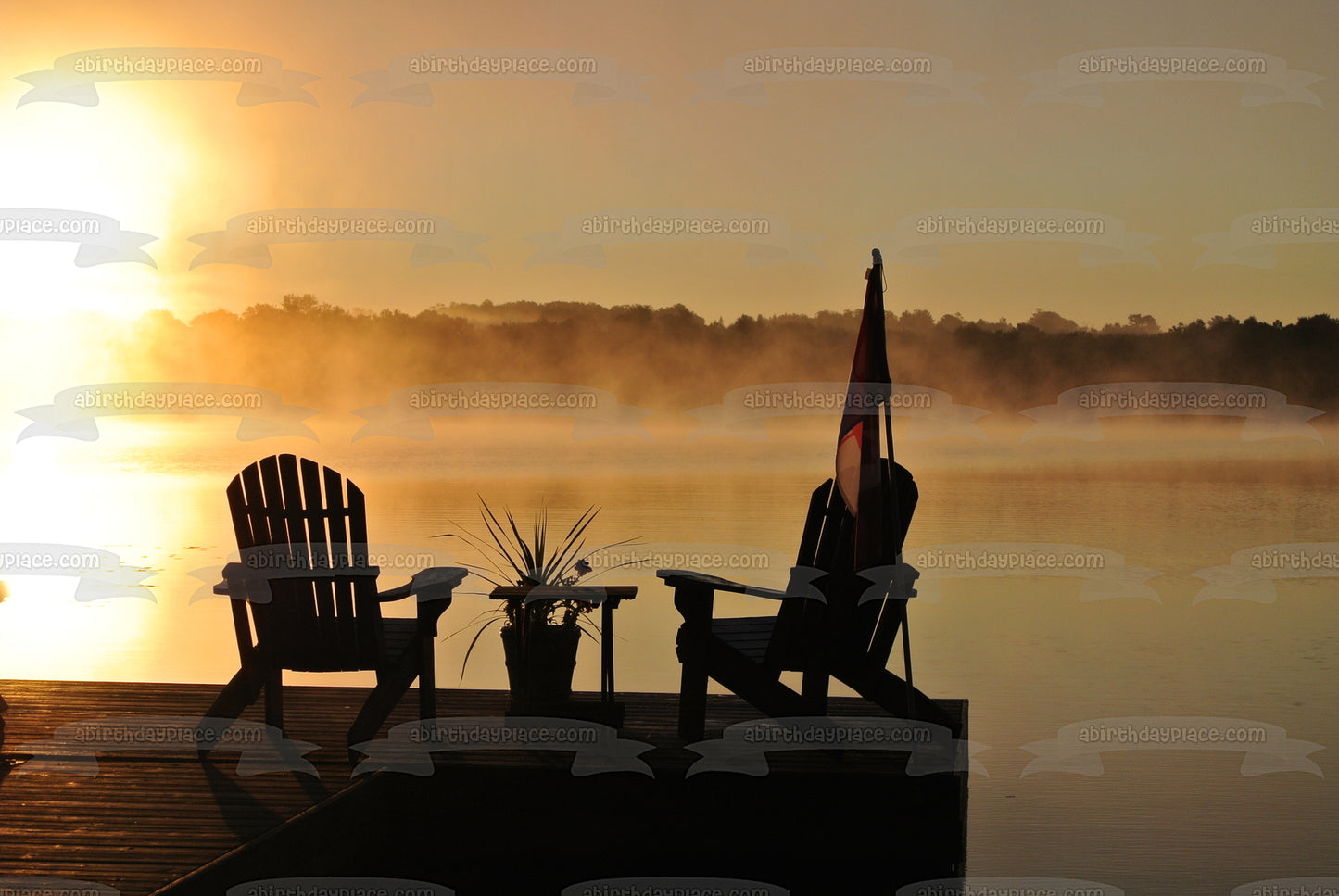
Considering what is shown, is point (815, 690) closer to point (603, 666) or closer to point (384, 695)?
point (603, 666)

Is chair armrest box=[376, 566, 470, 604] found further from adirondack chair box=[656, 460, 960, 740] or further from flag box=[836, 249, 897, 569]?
flag box=[836, 249, 897, 569]

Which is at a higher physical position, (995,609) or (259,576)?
(259,576)

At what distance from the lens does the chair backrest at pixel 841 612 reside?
3.33m

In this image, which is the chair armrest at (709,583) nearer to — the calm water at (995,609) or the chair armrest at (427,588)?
the chair armrest at (427,588)

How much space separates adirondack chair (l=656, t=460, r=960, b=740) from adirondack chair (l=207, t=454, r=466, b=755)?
784 mm

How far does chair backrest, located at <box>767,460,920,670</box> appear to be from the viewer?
10.9 feet

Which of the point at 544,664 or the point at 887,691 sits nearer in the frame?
the point at 887,691

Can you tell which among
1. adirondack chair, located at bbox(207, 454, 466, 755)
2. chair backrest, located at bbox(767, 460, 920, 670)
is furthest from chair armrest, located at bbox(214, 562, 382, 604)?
chair backrest, located at bbox(767, 460, 920, 670)

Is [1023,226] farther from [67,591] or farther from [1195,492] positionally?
[1195,492]

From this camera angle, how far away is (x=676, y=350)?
14109 mm

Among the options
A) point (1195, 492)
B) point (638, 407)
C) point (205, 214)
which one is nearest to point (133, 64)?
point (205, 214)

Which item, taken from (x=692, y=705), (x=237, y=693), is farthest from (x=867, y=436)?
(x=237, y=693)

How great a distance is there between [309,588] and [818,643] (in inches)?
60.0

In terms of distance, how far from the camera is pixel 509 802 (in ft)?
10.9
